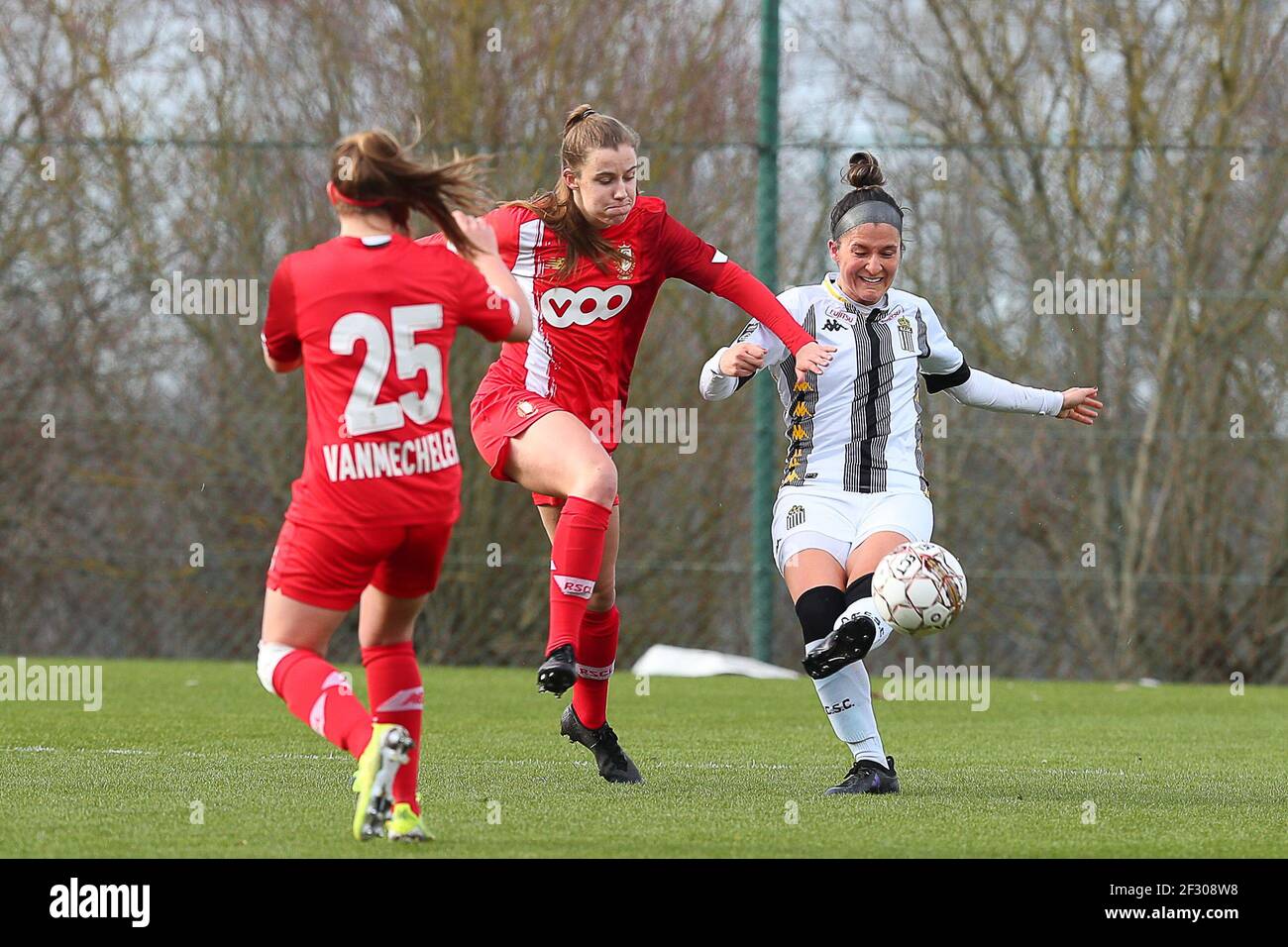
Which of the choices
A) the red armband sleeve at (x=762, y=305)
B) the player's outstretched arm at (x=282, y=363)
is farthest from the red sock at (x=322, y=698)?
the red armband sleeve at (x=762, y=305)

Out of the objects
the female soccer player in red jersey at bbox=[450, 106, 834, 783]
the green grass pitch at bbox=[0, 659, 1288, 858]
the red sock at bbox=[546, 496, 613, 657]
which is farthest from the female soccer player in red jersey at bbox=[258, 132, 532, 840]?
the female soccer player in red jersey at bbox=[450, 106, 834, 783]

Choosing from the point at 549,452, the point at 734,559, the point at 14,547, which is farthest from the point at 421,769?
the point at 14,547

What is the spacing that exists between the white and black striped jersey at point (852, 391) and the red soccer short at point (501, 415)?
1.79 feet

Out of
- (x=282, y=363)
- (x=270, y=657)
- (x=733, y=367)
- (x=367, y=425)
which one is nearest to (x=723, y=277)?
(x=733, y=367)

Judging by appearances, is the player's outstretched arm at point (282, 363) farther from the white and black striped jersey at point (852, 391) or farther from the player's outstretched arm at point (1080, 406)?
the player's outstretched arm at point (1080, 406)

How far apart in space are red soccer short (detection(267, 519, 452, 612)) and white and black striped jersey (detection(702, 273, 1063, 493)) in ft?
5.62

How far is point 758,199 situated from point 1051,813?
5.88 metres

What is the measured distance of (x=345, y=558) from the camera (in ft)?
13.0

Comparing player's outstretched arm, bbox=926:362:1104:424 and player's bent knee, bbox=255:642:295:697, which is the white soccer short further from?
player's bent knee, bbox=255:642:295:697

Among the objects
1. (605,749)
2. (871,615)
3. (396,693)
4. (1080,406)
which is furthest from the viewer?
(1080,406)

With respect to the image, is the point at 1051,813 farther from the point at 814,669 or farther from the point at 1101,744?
the point at 1101,744

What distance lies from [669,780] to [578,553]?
812 millimetres

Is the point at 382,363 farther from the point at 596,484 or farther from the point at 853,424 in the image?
the point at 853,424

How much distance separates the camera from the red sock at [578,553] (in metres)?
5.24
